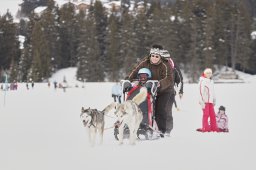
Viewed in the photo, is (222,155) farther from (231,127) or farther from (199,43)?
(199,43)

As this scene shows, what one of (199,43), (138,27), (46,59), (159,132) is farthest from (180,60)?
(159,132)

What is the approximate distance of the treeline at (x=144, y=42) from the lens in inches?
2552

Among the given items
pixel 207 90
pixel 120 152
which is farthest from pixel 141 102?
pixel 207 90

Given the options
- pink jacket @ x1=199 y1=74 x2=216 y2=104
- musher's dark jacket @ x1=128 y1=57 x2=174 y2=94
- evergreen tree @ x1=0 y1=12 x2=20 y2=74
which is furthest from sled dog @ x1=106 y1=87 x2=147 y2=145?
evergreen tree @ x1=0 y1=12 x2=20 y2=74

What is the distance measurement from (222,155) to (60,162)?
249 cm

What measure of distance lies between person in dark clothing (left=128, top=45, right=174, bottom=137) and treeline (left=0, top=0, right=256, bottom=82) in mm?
52627

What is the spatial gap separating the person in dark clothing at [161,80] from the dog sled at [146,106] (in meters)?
0.26

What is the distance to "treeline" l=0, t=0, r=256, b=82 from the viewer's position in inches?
2552

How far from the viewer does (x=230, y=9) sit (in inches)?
2749

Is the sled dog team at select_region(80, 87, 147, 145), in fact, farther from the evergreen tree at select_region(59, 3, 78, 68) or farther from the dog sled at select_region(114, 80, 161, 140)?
the evergreen tree at select_region(59, 3, 78, 68)

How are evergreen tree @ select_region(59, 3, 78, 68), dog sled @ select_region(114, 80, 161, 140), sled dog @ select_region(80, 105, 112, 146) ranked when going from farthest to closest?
evergreen tree @ select_region(59, 3, 78, 68)
dog sled @ select_region(114, 80, 161, 140)
sled dog @ select_region(80, 105, 112, 146)

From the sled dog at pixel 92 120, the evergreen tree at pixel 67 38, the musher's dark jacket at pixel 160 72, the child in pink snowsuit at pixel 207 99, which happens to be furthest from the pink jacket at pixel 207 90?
the evergreen tree at pixel 67 38

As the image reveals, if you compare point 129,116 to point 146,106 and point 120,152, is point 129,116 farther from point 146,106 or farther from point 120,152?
point 146,106

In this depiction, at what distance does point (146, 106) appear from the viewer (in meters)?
8.50
